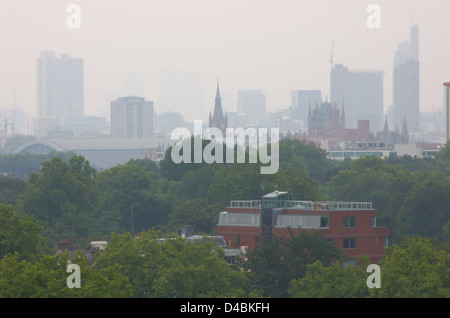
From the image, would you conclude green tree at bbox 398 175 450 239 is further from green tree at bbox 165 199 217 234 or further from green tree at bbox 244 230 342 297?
green tree at bbox 244 230 342 297

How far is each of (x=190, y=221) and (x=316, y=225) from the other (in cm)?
2656

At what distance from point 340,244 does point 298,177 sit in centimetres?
3192

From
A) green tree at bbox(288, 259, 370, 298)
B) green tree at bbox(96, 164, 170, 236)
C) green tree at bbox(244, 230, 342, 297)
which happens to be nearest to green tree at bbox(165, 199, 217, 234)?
green tree at bbox(96, 164, 170, 236)

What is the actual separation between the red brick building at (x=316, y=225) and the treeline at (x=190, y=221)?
2431 millimetres

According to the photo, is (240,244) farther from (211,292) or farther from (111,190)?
(111,190)

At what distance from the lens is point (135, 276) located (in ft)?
201

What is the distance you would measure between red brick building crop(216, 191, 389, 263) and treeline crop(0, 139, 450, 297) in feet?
7.98

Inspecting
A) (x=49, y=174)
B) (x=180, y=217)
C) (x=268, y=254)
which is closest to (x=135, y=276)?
(x=268, y=254)

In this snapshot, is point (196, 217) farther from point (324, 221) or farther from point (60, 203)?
point (324, 221)

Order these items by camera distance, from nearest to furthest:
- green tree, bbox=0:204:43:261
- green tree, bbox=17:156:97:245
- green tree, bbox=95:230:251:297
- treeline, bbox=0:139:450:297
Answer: green tree, bbox=95:230:251:297 < treeline, bbox=0:139:450:297 < green tree, bbox=0:204:43:261 < green tree, bbox=17:156:97:245

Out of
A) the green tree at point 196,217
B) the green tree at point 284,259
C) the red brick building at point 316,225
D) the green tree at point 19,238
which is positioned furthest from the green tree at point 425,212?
the green tree at point 19,238

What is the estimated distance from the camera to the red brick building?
74.9 m

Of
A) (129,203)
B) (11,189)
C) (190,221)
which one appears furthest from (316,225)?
(11,189)

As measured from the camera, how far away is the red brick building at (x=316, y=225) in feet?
246
